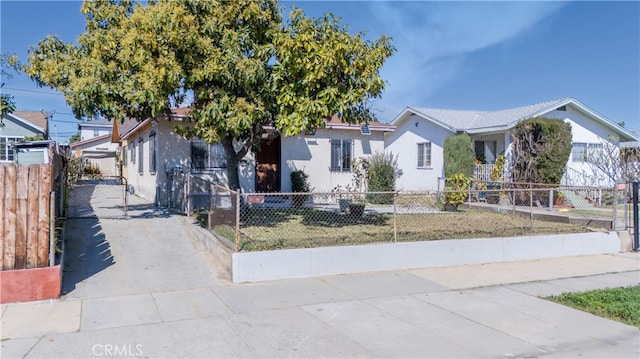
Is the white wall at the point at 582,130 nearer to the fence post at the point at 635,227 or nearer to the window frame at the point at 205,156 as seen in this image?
the fence post at the point at 635,227

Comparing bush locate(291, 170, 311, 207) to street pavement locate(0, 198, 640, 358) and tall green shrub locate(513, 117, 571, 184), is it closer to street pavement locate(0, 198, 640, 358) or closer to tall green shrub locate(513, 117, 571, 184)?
street pavement locate(0, 198, 640, 358)

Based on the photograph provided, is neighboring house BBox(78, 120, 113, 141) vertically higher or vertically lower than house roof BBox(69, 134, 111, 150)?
higher

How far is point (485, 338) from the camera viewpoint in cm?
507

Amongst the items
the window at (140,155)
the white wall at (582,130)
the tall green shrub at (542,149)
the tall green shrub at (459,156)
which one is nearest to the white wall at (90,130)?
the window at (140,155)

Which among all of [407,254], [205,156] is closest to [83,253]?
[407,254]

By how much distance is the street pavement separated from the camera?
4.71 meters

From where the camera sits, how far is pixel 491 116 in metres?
21.5

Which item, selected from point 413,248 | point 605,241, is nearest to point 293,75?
point 413,248

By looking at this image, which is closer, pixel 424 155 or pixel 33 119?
pixel 424 155

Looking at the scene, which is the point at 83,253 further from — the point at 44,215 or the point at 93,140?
the point at 93,140

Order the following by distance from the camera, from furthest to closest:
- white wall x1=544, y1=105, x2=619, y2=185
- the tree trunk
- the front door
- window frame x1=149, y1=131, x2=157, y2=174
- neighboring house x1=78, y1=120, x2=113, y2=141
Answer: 1. neighboring house x1=78, y1=120, x2=113, y2=141
2. white wall x1=544, y1=105, x2=619, y2=185
3. the front door
4. window frame x1=149, y1=131, x2=157, y2=174
5. the tree trunk

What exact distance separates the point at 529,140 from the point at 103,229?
1442 centimetres

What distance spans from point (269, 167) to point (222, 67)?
330 inches

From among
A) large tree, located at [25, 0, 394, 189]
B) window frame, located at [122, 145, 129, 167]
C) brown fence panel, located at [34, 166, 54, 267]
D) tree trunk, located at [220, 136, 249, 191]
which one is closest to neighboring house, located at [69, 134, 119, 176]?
window frame, located at [122, 145, 129, 167]
